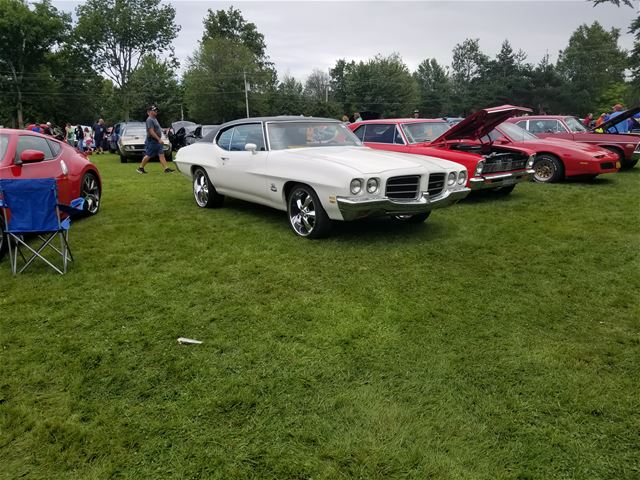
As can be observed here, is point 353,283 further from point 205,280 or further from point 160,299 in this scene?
point 160,299

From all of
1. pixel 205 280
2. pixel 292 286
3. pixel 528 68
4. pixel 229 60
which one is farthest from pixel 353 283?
pixel 528 68

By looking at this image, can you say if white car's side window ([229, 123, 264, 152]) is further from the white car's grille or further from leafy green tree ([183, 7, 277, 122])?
leafy green tree ([183, 7, 277, 122])

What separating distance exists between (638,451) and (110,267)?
471 cm

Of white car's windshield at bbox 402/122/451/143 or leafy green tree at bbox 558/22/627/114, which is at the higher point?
leafy green tree at bbox 558/22/627/114

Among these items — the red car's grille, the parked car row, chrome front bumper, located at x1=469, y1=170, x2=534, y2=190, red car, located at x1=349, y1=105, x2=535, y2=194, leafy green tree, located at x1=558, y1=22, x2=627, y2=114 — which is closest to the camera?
the parked car row

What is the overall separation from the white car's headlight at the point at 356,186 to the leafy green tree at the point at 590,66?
65.3 meters

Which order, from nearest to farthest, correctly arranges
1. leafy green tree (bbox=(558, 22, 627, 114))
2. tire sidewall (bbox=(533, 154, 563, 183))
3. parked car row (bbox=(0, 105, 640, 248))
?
1. parked car row (bbox=(0, 105, 640, 248))
2. tire sidewall (bbox=(533, 154, 563, 183))
3. leafy green tree (bbox=(558, 22, 627, 114))

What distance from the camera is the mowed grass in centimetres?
225

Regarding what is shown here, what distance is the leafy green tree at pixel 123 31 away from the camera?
45969 millimetres

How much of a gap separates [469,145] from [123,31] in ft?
159

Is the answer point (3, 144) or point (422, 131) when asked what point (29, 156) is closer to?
point (3, 144)

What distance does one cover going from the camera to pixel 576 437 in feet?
7.68

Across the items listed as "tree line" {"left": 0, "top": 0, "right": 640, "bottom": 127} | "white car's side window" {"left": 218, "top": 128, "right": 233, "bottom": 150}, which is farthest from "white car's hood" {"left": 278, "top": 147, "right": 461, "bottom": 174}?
"tree line" {"left": 0, "top": 0, "right": 640, "bottom": 127}

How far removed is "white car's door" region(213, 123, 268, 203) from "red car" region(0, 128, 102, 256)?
202 centimetres
